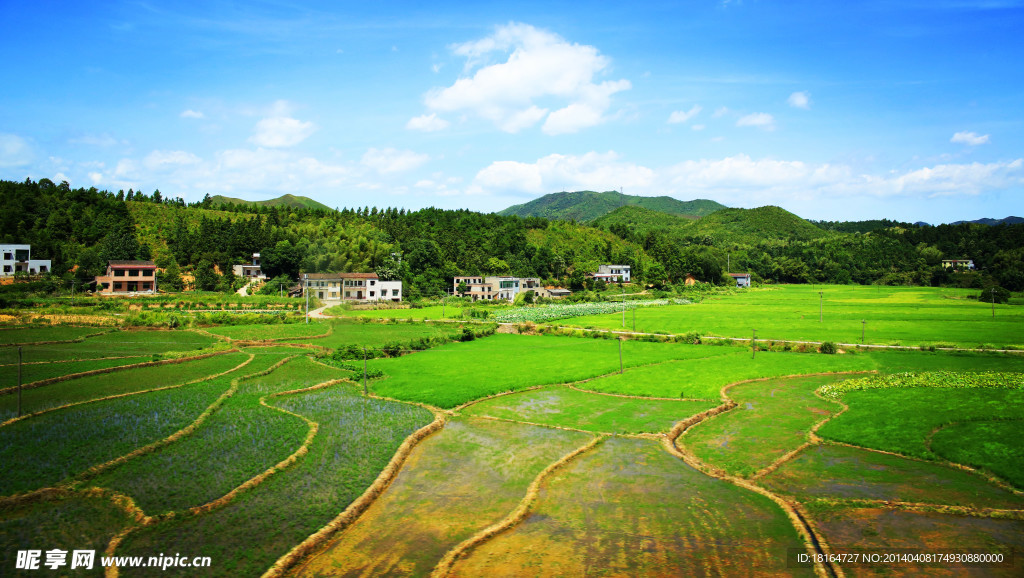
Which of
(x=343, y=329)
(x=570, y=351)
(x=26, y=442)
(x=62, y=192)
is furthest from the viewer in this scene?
(x=62, y=192)

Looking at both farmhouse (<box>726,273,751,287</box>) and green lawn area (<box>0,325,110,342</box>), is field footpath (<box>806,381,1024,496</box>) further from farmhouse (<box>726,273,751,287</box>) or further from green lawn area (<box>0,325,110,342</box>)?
farmhouse (<box>726,273,751,287</box>)

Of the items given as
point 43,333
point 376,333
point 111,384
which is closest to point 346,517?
point 111,384

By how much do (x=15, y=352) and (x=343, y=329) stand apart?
24403 millimetres

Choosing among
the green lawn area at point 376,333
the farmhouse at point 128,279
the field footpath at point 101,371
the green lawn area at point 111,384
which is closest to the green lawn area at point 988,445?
the field footpath at point 101,371

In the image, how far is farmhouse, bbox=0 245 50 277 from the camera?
7444 centimetres

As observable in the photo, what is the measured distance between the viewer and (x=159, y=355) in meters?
33.9

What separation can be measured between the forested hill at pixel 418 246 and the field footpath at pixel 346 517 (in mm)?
70430

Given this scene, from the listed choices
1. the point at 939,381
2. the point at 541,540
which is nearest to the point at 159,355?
the point at 541,540

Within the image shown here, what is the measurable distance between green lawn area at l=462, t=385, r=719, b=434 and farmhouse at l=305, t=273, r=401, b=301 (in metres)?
57.7

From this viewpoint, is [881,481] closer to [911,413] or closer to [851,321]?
[911,413]

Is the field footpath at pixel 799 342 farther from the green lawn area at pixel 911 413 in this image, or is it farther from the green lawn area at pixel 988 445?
the green lawn area at pixel 988 445

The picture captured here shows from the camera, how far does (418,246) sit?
95.8m

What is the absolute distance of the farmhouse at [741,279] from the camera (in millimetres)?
135125

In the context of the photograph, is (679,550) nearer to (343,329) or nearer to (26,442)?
(26,442)
